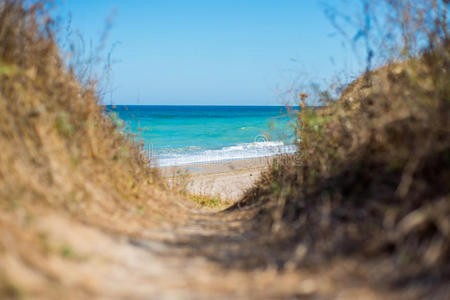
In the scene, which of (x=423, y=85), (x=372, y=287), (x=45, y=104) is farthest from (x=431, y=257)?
(x=45, y=104)

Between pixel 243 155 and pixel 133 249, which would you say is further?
pixel 243 155

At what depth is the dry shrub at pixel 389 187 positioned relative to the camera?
217 cm

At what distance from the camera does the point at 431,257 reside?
204cm

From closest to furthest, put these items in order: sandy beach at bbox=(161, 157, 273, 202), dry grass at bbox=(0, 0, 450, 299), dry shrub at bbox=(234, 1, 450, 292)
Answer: dry grass at bbox=(0, 0, 450, 299) → dry shrub at bbox=(234, 1, 450, 292) → sandy beach at bbox=(161, 157, 273, 202)

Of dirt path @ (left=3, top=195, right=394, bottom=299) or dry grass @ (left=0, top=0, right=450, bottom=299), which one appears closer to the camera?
dirt path @ (left=3, top=195, right=394, bottom=299)

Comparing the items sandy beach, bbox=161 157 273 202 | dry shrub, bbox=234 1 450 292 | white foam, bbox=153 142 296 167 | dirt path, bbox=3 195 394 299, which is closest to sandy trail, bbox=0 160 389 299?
dirt path, bbox=3 195 394 299

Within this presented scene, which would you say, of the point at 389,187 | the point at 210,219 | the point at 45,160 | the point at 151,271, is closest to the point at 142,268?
the point at 151,271

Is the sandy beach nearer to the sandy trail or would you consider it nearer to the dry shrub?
the dry shrub

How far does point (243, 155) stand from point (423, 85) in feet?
55.0

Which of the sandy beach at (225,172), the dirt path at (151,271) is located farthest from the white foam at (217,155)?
the dirt path at (151,271)

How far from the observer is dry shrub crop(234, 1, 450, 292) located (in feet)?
7.11

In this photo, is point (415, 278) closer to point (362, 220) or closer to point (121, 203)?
point (362, 220)

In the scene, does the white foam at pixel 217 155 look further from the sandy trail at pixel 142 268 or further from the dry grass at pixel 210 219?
the sandy trail at pixel 142 268

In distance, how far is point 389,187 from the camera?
9.39 ft
